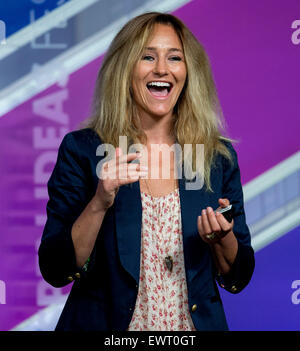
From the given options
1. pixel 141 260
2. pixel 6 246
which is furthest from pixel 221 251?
pixel 6 246

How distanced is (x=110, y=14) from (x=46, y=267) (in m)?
1.48

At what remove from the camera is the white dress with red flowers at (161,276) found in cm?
156

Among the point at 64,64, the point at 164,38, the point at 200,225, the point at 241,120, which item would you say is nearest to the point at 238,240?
the point at 200,225

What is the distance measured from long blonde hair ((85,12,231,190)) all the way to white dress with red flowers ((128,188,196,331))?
16cm

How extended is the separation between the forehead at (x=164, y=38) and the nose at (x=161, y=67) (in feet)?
0.15

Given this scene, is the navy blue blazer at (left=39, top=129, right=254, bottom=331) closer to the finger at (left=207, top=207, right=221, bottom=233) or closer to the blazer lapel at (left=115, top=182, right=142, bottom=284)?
the blazer lapel at (left=115, top=182, right=142, bottom=284)

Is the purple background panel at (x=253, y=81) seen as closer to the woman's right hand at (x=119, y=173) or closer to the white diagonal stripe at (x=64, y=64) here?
the white diagonal stripe at (x=64, y=64)

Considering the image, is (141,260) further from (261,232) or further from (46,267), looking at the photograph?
(261,232)

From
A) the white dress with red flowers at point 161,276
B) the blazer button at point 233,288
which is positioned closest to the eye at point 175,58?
the white dress with red flowers at point 161,276

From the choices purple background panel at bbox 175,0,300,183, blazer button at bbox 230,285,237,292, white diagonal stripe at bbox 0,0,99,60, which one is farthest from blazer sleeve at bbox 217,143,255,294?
white diagonal stripe at bbox 0,0,99,60

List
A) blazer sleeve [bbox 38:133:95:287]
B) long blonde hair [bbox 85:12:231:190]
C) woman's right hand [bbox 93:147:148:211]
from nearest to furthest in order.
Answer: woman's right hand [bbox 93:147:148:211], blazer sleeve [bbox 38:133:95:287], long blonde hair [bbox 85:12:231:190]

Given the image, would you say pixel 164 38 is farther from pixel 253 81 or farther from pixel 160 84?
pixel 253 81

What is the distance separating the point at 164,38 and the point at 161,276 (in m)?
0.66

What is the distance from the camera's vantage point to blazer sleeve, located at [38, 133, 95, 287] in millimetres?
1529
